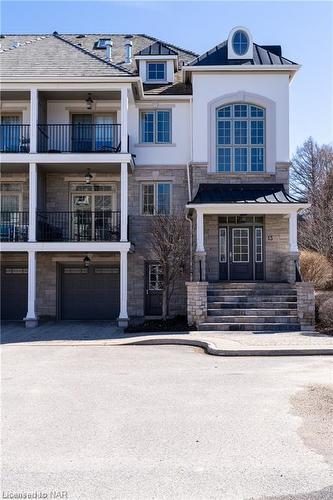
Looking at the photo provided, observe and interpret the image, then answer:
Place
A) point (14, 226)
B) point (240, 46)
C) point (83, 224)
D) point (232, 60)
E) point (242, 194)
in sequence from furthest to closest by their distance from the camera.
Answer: point (83, 224) < point (240, 46) < point (232, 60) < point (14, 226) < point (242, 194)

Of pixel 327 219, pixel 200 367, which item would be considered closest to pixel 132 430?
pixel 200 367

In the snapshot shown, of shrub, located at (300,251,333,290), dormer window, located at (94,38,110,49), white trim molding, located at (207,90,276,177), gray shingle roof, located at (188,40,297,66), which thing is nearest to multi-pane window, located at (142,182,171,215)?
white trim molding, located at (207,90,276,177)

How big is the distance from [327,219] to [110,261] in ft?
42.7

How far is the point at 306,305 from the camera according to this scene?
53.0ft

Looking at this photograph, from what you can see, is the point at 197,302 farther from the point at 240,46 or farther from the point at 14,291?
the point at 240,46

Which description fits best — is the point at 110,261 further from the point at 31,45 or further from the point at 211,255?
the point at 31,45

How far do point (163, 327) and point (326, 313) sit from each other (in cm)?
512

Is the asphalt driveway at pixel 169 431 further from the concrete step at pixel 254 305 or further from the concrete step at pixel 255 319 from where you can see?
the concrete step at pixel 254 305

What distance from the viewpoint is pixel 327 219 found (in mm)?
27281

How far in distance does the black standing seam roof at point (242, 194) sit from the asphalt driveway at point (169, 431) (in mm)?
8387

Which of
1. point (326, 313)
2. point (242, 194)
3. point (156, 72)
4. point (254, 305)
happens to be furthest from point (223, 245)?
point (156, 72)

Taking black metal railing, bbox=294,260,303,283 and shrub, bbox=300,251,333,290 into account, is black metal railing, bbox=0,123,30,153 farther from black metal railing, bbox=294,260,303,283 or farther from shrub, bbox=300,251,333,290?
shrub, bbox=300,251,333,290

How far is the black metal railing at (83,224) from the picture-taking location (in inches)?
781

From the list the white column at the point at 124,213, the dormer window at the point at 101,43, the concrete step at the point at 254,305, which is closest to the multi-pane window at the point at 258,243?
the concrete step at the point at 254,305
